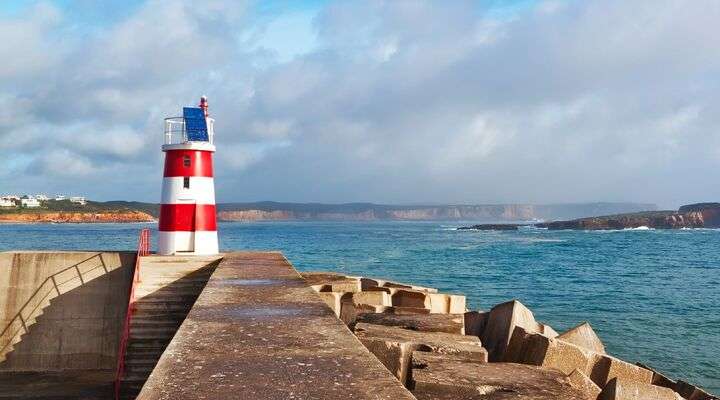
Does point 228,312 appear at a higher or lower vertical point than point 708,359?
higher

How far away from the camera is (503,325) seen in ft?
32.1

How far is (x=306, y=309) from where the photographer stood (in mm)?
6711

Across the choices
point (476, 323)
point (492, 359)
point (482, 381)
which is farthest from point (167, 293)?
point (482, 381)

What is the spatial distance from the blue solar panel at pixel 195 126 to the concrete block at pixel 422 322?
773 centimetres

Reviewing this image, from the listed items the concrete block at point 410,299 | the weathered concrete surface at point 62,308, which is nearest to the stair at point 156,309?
the weathered concrete surface at point 62,308

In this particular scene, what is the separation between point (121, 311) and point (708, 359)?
46.4 ft

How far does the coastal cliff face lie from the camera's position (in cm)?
16838

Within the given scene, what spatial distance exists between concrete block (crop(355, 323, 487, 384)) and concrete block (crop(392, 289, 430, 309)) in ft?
17.2

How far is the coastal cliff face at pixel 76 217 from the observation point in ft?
552

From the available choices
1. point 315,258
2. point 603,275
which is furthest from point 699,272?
point 315,258

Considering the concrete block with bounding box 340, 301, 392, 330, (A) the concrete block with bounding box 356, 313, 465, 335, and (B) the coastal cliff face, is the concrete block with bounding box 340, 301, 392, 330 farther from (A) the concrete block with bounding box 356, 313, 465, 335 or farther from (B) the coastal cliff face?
(B) the coastal cliff face

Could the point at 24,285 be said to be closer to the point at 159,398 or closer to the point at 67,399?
the point at 67,399

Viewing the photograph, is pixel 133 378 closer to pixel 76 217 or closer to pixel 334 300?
pixel 334 300

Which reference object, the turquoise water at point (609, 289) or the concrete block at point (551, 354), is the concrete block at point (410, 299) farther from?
the turquoise water at point (609, 289)
